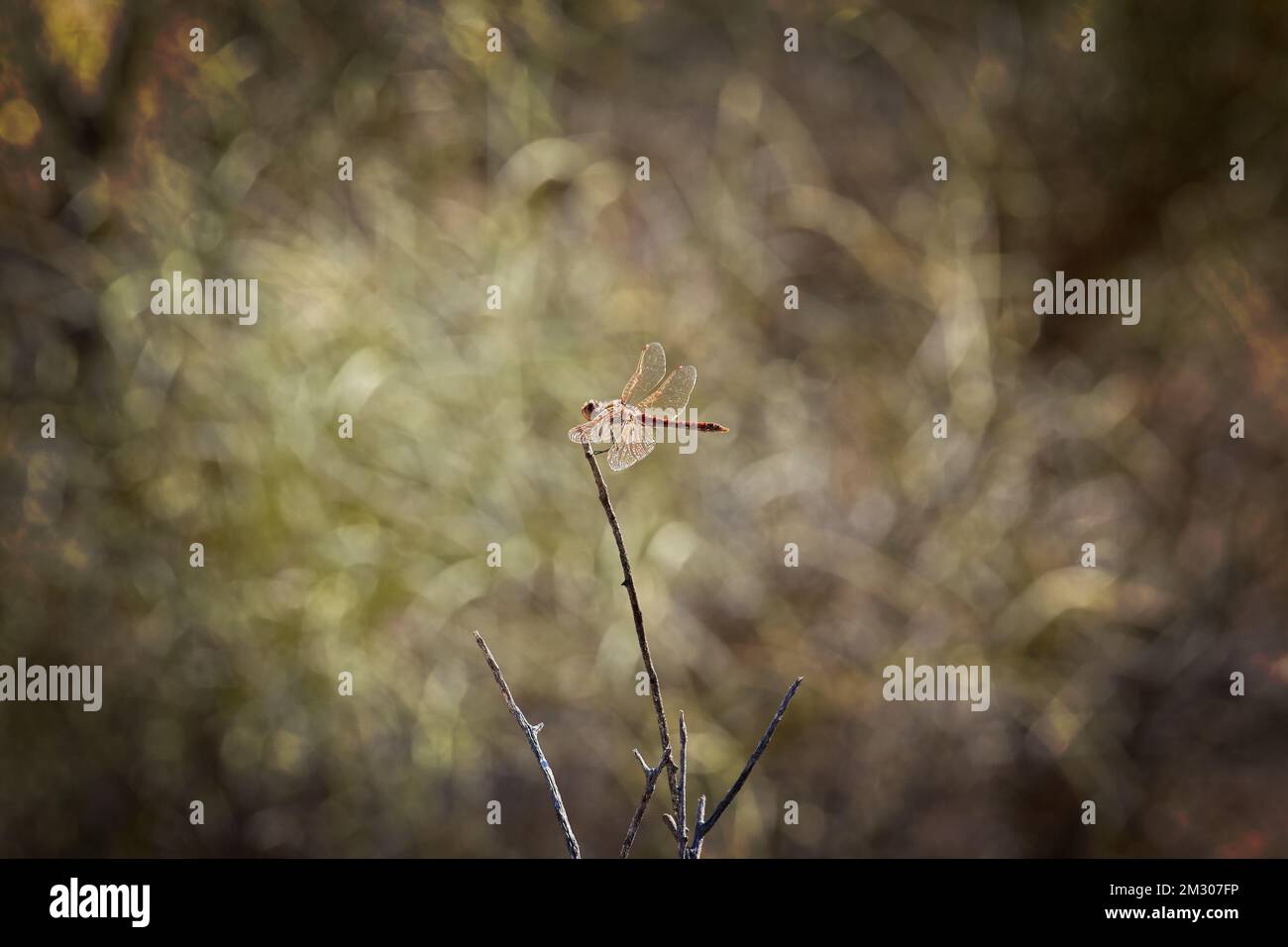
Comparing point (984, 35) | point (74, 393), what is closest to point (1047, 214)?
point (984, 35)

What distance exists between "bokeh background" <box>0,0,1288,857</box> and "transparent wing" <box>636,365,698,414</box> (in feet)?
2.62

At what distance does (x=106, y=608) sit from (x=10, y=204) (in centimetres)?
57

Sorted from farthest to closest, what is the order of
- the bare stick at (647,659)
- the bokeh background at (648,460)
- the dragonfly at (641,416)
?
the bokeh background at (648,460) < the dragonfly at (641,416) < the bare stick at (647,659)

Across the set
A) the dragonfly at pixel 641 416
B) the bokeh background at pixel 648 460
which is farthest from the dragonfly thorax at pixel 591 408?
the bokeh background at pixel 648 460

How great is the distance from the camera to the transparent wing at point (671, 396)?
44cm

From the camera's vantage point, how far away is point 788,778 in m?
1.28

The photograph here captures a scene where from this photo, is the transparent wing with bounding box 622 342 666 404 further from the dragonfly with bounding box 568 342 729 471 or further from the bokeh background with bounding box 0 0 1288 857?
the bokeh background with bounding box 0 0 1288 857

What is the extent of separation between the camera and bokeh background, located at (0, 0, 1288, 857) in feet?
4.10

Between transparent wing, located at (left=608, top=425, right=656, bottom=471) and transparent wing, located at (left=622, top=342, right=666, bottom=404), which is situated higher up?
transparent wing, located at (left=622, top=342, right=666, bottom=404)

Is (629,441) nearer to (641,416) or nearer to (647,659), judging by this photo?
(641,416)

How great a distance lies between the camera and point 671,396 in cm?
45

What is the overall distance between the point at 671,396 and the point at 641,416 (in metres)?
0.07

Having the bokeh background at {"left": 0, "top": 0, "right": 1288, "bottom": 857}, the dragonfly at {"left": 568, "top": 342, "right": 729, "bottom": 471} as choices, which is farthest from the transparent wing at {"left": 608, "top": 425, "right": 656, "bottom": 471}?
the bokeh background at {"left": 0, "top": 0, "right": 1288, "bottom": 857}

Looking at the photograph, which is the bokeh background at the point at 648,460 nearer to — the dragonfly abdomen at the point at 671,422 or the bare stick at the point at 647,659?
the dragonfly abdomen at the point at 671,422
